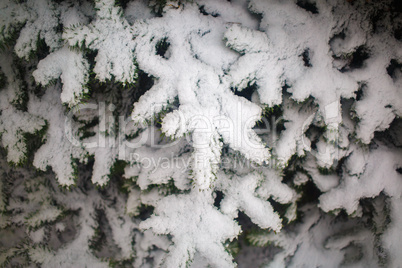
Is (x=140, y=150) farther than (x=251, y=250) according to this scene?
No

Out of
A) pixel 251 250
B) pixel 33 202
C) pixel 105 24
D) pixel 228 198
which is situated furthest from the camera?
pixel 251 250

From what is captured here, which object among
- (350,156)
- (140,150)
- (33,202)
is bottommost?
(33,202)

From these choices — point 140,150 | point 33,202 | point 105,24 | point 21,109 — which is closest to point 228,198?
point 140,150

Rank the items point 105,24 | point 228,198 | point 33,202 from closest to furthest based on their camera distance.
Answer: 1. point 105,24
2. point 228,198
3. point 33,202

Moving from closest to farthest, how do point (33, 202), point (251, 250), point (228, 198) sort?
point (228, 198)
point (33, 202)
point (251, 250)

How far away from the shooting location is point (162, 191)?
1248mm

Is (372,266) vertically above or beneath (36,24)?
beneath

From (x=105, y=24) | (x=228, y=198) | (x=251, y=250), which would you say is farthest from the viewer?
(x=251, y=250)

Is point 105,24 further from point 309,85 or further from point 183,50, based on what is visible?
point 309,85

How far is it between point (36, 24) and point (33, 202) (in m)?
0.95

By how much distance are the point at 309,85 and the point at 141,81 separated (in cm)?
74

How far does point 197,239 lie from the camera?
104 cm

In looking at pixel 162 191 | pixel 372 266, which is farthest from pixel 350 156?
pixel 162 191

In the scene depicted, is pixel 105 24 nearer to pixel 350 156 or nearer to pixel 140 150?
pixel 140 150
